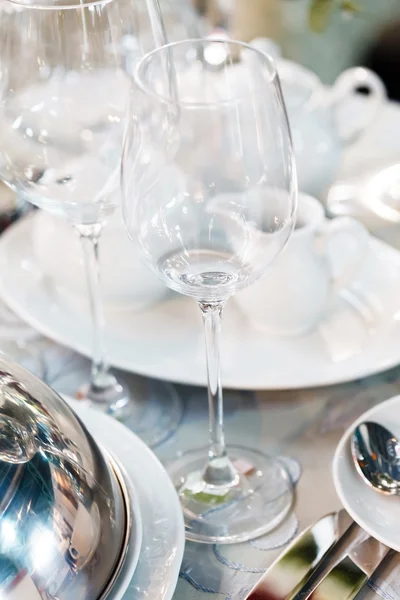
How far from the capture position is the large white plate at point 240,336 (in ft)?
1.54

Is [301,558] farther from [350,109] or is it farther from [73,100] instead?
[350,109]

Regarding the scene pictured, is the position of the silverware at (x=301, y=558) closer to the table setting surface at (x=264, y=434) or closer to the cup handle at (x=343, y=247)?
the table setting surface at (x=264, y=434)

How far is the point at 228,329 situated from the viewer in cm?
52

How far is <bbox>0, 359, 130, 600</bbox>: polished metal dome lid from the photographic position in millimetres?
292

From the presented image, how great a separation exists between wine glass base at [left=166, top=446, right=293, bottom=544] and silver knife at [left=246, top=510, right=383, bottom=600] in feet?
0.09

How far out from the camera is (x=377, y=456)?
38 centimetres

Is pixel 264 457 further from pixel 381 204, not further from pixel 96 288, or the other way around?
pixel 381 204

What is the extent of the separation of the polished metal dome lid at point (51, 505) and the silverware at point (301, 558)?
0.06 m

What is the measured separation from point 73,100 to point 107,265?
112 mm

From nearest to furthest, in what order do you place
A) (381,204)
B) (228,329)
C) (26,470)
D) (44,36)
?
(26,470)
(44,36)
(228,329)
(381,204)

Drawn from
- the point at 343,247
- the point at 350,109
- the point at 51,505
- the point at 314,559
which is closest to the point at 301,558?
the point at 314,559

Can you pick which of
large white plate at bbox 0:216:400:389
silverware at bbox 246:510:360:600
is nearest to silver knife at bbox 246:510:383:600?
silverware at bbox 246:510:360:600

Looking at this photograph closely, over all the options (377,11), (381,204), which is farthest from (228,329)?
(377,11)

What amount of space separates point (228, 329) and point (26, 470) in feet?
0.77
